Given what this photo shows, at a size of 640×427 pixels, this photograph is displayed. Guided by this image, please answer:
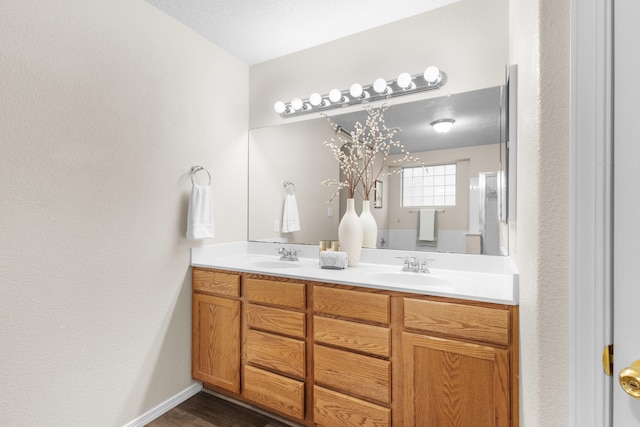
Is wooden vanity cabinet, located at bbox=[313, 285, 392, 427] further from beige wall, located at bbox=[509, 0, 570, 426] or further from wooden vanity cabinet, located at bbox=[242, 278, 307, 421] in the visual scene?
beige wall, located at bbox=[509, 0, 570, 426]

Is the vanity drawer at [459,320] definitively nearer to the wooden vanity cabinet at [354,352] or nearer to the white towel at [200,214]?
the wooden vanity cabinet at [354,352]

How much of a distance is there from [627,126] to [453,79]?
1423mm

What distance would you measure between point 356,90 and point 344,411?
74.5 inches

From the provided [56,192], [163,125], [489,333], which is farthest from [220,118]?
[489,333]

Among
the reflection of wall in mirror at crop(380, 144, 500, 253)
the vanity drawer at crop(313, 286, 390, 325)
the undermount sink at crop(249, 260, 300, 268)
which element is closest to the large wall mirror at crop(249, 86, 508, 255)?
the reflection of wall in mirror at crop(380, 144, 500, 253)

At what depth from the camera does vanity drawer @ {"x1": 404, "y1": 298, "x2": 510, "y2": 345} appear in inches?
46.2

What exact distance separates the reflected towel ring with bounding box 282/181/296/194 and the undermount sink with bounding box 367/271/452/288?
979mm

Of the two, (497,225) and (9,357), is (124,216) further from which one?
(497,225)

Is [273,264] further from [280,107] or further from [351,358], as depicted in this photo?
[280,107]

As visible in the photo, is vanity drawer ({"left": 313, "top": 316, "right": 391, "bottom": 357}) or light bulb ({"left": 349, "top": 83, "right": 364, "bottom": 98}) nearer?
vanity drawer ({"left": 313, "top": 316, "right": 391, "bottom": 357})

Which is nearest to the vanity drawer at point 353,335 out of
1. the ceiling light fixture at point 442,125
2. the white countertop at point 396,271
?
the white countertop at point 396,271

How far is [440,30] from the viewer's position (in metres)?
1.82

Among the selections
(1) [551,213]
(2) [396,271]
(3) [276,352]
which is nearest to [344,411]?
(3) [276,352]

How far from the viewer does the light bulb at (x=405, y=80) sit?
1.85 metres
